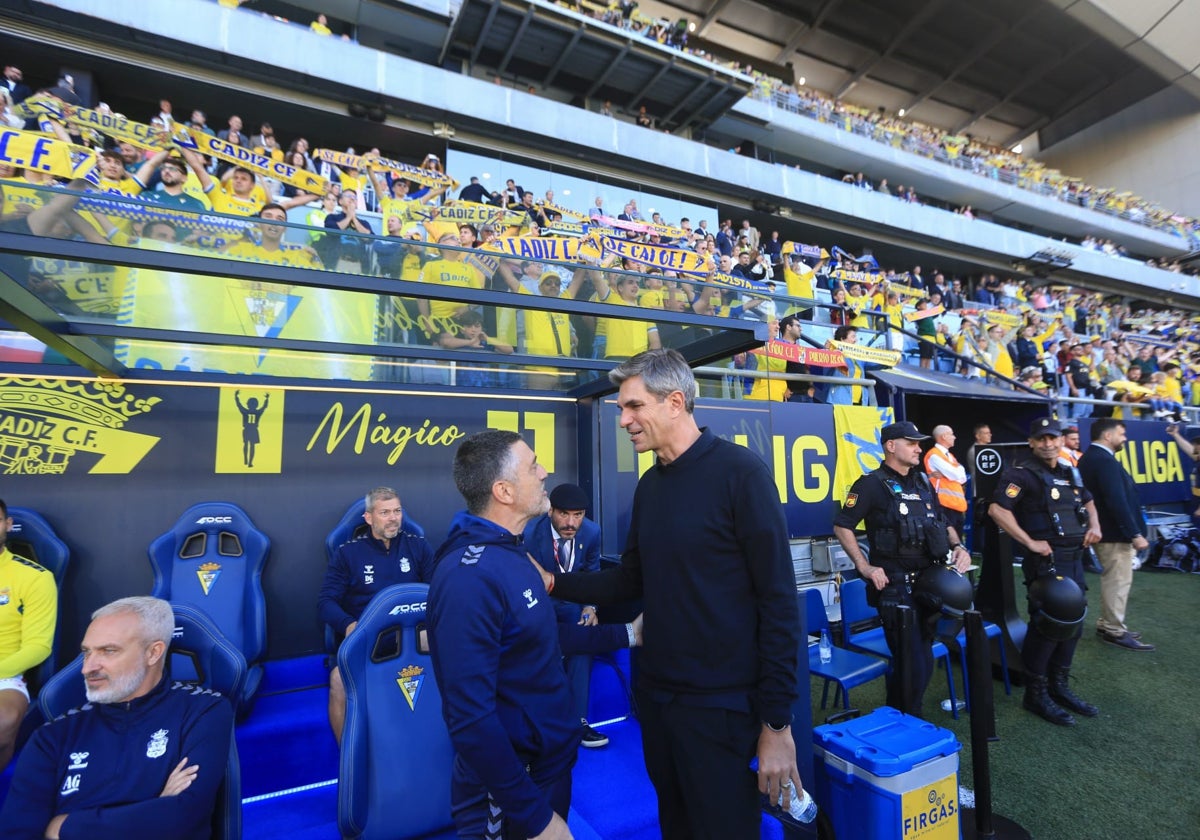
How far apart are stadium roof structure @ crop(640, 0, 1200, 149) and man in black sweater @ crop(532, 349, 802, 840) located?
25.0m

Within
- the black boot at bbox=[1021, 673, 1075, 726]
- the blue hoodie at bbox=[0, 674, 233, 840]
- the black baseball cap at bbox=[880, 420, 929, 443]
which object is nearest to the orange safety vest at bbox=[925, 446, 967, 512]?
the black boot at bbox=[1021, 673, 1075, 726]

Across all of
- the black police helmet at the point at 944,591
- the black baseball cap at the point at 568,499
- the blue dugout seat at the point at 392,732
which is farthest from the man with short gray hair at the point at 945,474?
the blue dugout seat at the point at 392,732

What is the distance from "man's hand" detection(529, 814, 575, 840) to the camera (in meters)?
1.37

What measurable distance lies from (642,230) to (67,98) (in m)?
11.2

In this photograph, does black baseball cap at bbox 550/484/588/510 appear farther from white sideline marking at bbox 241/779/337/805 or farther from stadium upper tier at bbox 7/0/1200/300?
stadium upper tier at bbox 7/0/1200/300

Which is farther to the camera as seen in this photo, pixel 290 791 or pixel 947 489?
pixel 947 489

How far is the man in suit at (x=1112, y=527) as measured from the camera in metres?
4.94

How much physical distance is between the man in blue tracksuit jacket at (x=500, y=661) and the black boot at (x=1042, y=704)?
3.72 metres

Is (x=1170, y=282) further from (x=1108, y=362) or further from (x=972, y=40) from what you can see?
(x=1108, y=362)

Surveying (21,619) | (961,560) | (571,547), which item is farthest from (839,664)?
(21,619)

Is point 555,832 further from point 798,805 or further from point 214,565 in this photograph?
point 214,565

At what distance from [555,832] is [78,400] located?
161 inches

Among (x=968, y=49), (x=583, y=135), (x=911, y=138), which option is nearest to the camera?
(x=583, y=135)

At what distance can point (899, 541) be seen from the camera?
3512mm
